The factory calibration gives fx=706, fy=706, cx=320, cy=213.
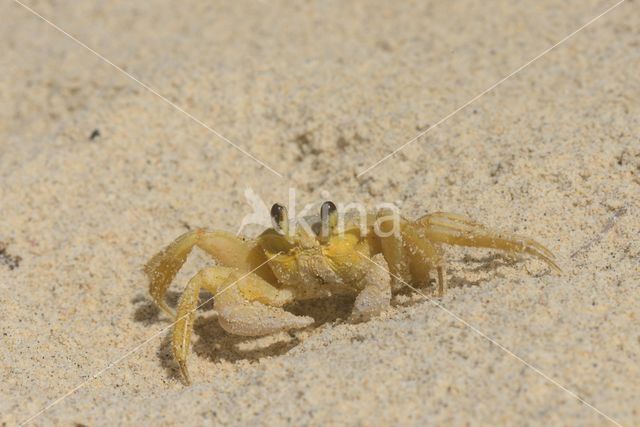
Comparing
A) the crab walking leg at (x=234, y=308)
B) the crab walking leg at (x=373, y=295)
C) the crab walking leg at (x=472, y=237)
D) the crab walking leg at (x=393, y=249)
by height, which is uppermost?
the crab walking leg at (x=472, y=237)

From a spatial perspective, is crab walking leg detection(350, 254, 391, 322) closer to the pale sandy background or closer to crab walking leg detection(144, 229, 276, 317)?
the pale sandy background

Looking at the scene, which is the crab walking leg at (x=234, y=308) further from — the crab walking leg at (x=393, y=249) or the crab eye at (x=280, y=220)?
the crab walking leg at (x=393, y=249)

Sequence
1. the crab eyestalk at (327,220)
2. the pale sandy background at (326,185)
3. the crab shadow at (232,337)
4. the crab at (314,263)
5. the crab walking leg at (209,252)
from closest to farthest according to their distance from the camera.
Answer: the pale sandy background at (326,185)
the crab at (314,263)
the crab eyestalk at (327,220)
the crab shadow at (232,337)
the crab walking leg at (209,252)

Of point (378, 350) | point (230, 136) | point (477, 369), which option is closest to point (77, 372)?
point (378, 350)

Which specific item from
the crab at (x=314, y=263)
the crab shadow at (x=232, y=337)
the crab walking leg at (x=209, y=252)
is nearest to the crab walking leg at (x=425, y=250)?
the crab at (x=314, y=263)

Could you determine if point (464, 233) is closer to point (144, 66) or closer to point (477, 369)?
point (477, 369)

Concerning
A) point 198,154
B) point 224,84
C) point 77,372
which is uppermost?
point 224,84
